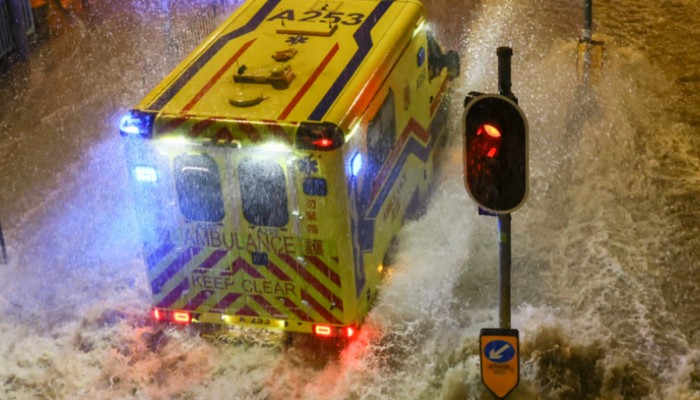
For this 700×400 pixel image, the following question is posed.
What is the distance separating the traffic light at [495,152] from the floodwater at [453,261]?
7.57ft

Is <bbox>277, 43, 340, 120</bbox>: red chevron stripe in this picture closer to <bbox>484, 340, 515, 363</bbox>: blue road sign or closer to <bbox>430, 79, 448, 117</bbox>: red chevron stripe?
<bbox>430, 79, 448, 117</bbox>: red chevron stripe

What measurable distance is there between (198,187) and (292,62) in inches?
60.1

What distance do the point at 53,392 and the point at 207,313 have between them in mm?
1560

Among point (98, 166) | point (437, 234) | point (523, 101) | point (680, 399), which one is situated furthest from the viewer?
point (523, 101)

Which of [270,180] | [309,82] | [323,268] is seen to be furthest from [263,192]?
[309,82]

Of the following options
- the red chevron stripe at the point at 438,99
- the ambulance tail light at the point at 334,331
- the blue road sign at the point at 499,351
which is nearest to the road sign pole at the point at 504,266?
the blue road sign at the point at 499,351

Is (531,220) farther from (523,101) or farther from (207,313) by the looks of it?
(207,313)

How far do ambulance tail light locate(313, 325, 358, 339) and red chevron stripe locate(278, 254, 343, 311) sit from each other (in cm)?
21

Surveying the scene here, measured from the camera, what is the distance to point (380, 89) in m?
9.13

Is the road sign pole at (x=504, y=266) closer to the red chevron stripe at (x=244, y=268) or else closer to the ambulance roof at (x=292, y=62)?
the ambulance roof at (x=292, y=62)

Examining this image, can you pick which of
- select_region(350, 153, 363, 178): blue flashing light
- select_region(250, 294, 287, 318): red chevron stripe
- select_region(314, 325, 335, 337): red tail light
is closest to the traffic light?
select_region(350, 153, 363, 178): blue flashing light

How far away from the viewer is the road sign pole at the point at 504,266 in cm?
663

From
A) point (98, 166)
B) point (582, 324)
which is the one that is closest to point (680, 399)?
point (582, 324)

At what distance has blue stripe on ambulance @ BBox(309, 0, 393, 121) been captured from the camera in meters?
8.22
